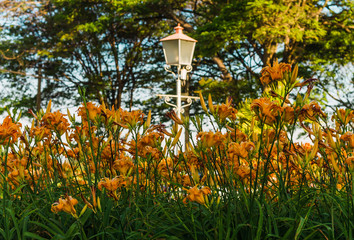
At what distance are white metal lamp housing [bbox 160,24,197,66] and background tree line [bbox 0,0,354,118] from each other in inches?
77.9

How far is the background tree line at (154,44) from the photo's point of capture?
10.8m

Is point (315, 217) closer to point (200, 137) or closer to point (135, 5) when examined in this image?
point (200, 137)

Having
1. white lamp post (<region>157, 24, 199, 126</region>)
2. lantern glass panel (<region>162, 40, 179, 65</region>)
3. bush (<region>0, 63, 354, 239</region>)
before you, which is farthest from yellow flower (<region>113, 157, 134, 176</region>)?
lantern glass panel (<region>162, 40, 179, 65</region>)

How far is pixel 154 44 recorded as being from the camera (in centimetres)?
1773

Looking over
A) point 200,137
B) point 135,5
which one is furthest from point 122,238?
point 135,5

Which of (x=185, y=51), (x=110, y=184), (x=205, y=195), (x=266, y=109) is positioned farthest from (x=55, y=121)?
(x=185, y=51)

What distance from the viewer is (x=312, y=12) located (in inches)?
456

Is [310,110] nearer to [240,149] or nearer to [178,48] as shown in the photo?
[240,149]

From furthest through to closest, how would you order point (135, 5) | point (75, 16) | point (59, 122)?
point (75, 16)
point (135, 5)
point (59, 122)

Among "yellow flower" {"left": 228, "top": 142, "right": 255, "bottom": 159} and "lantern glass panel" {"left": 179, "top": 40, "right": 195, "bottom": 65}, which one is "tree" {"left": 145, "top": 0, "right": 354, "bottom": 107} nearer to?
"lantern glass panel" {"left": 179, "top": 40, "right": 195, "bottom": 65}

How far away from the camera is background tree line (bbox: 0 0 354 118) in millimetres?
10820

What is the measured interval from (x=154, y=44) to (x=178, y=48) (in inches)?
418

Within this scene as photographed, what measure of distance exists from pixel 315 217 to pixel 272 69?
29.3 inches

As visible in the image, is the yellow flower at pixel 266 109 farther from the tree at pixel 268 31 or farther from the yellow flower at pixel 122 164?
the tree at pixel 268 31
